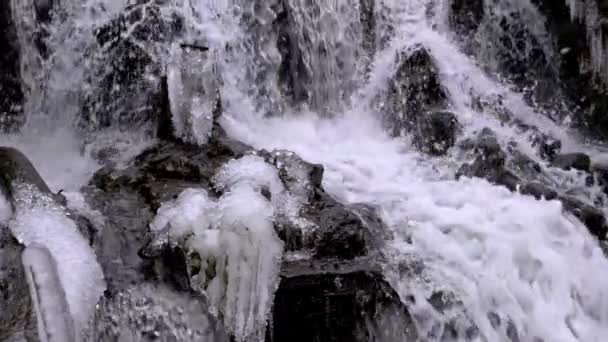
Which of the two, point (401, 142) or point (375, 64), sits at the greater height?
point (375, 64)

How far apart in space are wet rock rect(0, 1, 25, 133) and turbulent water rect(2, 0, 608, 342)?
0.11 metres

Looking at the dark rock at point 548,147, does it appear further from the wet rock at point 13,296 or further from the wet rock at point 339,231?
the wet rock at point 13,296

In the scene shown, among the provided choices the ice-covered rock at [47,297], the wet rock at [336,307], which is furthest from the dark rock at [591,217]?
the ice-covered rock at [47,297]

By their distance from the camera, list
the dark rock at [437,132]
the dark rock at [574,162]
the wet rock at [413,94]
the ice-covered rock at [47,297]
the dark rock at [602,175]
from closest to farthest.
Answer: the ice-covered rock at [47,297]
the dark rock at [602,175]
the dark rock at [574,162]
the dark rock at [437,132]
the wet rock at [413,94]

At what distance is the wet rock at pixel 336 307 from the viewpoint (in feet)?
12.9

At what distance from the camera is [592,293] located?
15.3 ft

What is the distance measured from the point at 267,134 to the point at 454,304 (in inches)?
101

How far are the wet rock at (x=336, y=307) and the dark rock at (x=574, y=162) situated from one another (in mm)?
2433

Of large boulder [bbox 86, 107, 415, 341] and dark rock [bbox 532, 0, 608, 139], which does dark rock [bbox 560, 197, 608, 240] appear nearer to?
large boulder [bbox 86, 107, 415, 341]

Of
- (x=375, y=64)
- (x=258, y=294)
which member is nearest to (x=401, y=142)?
(x=375, y=64)

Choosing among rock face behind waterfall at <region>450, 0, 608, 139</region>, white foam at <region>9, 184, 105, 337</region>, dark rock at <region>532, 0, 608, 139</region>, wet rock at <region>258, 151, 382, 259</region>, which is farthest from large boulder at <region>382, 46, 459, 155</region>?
white foam at <region>9, 184, 105, 337</region>

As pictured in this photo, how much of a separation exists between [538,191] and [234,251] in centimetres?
233

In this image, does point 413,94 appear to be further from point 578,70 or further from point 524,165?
point 578,70

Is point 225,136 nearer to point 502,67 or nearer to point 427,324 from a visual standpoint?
point 427,324
